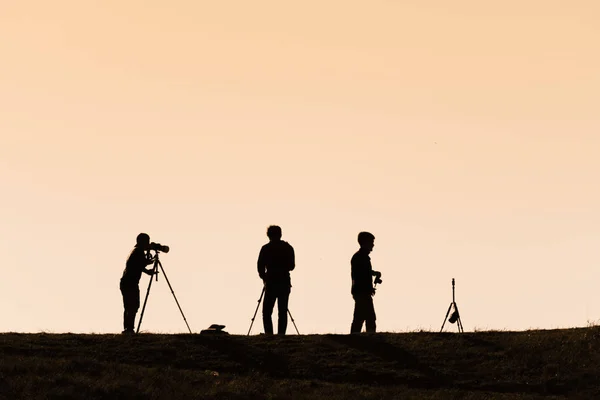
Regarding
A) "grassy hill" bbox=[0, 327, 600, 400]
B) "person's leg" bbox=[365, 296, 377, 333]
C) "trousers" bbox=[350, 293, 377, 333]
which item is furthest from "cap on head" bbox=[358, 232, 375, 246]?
"grassy hill" bbox=[0, 327, 600, 400]

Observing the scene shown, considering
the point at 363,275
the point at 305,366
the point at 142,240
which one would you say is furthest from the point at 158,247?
the point at 305,366

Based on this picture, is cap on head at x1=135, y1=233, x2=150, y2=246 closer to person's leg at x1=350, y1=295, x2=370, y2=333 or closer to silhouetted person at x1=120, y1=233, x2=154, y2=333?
silhouetted person at x1=120, y1=233, x2=154, y2=333

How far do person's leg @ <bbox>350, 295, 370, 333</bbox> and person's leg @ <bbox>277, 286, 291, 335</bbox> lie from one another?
5.54 ft

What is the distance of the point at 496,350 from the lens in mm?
33812

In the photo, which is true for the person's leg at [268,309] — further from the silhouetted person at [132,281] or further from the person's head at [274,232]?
the silhouetted person at [132,281]

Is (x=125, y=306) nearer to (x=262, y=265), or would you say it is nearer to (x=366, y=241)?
(x=262, y=265)

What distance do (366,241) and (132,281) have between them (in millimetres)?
5909

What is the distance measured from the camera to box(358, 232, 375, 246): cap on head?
36.9m

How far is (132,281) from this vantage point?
3753 centimetres

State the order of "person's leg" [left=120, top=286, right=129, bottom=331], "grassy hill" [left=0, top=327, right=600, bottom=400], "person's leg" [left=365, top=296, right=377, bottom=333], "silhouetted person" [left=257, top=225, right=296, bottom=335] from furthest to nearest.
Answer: "person's leg" [left=120, top=286, right=129, bottom=331] < "person's leg" [left=365, top=296, right=377, bottom=333] < "silhouetted person" [left=257, top=225, right=296, bottom=335] < "grassy hill" [left=0, top=327, right=600, bottom=400]

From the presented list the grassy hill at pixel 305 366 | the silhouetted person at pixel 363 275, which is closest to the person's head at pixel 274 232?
the silhouetted person at pixel 363 275

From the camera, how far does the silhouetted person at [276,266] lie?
1452 inches

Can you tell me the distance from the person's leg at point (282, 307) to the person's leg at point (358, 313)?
169cm

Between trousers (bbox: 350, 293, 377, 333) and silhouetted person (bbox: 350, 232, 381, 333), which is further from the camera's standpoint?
trousers (bbox: 350, 293, 377, 333)
